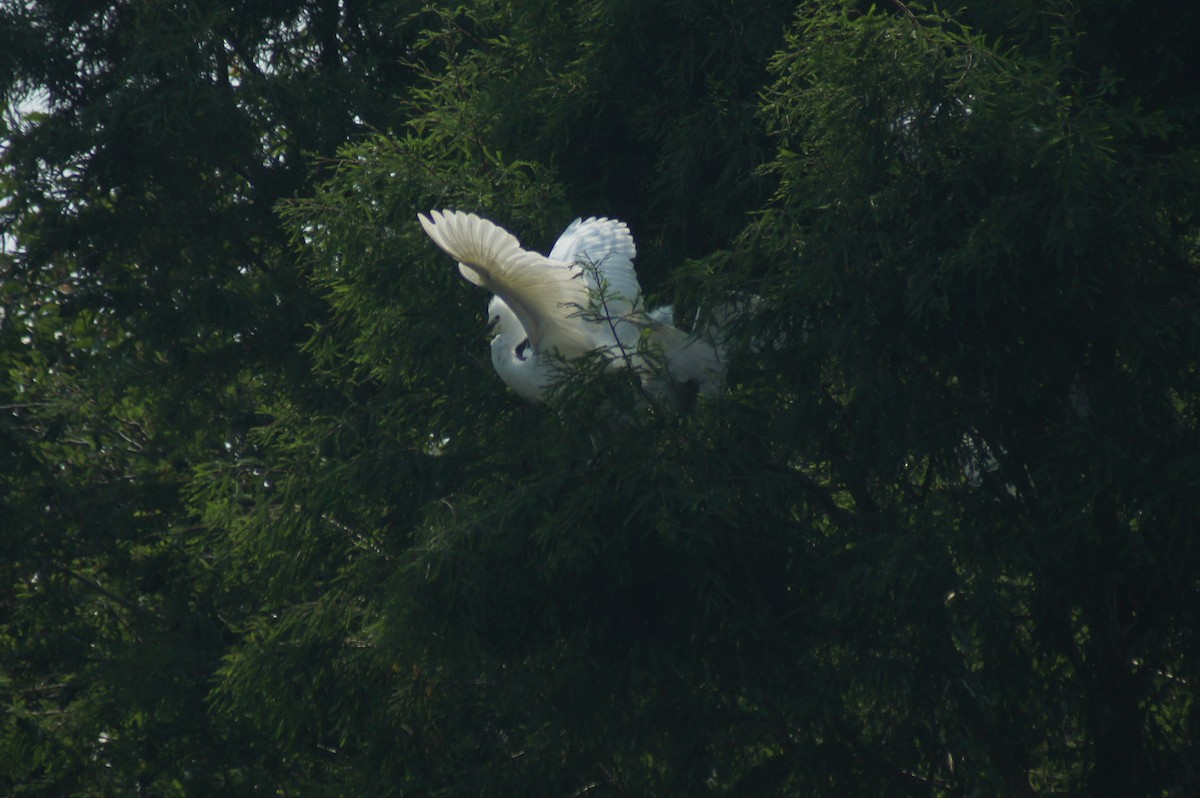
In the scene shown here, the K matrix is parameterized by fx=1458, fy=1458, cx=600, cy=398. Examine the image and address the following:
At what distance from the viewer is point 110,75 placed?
7613 mm

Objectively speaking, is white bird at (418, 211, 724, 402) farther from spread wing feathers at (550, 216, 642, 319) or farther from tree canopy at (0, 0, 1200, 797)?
tree canopy at (0, 0, 1200, 797)

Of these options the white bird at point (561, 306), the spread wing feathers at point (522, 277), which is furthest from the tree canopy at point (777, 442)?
the spread wing feathers at point (522, 277)

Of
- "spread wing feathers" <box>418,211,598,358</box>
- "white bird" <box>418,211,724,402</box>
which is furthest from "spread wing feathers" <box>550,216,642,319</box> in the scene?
"spread wing feathers" <box>418,211,598,358</box>

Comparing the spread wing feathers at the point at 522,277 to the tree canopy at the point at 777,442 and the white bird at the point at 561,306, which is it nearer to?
the white bird at the point at 561,306

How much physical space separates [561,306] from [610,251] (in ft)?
0.77

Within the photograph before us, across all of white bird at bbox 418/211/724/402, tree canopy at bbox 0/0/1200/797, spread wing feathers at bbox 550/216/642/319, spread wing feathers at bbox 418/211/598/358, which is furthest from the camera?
spread wing feathers at bbox 550/216/642/319

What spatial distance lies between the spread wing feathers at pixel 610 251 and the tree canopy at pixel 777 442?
15cm

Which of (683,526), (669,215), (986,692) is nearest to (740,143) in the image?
(669,215)

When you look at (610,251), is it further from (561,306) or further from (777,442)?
(777,442)

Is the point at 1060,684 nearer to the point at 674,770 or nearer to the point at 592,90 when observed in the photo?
the point at 674,770

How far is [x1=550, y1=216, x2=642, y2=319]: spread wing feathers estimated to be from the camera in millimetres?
4500

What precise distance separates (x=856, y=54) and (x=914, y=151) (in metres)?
0.28

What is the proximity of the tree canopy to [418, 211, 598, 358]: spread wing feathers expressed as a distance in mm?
300

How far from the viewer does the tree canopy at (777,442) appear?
11.8 feet
